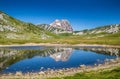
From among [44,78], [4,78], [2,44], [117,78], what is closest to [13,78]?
[4,78]

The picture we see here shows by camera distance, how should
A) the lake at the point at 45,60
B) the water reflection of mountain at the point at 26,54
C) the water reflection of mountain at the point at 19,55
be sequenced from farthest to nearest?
the water reflection of mountain at the point at 26,54 < the water reflection of mountain at the point at 19,55 < the lake at the point at 45,60

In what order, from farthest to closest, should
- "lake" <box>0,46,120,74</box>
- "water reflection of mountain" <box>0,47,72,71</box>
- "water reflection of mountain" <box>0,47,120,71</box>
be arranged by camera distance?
"water reflection of mountain" <box>0,47,120,71</box> → "water reflection of mountain" <box>0,47,72,71</box> → "lake" <box>0,46,120,74</box>

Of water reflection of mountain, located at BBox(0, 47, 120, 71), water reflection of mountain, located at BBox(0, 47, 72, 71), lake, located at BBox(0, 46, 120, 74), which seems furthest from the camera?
water reflection of mountain, located at BBox(0, 47, 120, 71)

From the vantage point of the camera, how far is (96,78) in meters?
39.2

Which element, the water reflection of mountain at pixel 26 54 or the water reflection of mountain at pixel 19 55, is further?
the water reflection of mountain at pixel 26 54

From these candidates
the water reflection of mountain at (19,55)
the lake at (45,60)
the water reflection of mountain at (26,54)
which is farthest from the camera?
A: the water reflection of mountain at (26,54)

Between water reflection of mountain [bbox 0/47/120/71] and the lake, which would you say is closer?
the lake

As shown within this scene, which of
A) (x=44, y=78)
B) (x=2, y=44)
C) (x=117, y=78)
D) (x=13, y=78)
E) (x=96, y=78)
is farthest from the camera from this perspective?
(x=2, y=44)

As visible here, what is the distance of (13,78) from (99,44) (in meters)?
153

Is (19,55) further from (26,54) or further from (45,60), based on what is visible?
(45,60)

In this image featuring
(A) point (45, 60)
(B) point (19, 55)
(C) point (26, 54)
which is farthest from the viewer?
(C) point (26, 54)

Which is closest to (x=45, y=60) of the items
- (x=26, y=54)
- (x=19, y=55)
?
(x=19, y=55)

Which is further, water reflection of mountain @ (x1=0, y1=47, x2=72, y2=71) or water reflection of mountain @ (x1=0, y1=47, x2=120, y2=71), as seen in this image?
water reflection of mountain @ (x1=0, y1=47, x2=120, y2=71)

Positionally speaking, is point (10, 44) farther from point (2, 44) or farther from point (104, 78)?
point (104, 78)
